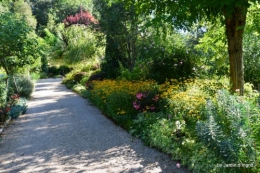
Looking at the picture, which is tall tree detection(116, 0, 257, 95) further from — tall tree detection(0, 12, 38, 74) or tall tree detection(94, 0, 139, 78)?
tall tree detection(94, 0, 139, 78)

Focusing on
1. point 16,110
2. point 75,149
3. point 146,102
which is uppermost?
point 146,102

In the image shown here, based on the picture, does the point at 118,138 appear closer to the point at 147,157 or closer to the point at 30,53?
the point at 147,157

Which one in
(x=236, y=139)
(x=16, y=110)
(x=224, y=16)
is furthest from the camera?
(x=16, y=110)

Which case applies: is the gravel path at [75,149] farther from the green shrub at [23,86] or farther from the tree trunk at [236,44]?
the green shrub at [23,86]

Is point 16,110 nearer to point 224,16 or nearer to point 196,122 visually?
point 196,122

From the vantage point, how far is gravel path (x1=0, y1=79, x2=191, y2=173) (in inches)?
185

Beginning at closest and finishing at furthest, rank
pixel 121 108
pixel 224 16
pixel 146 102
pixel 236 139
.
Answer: pixel 236 139
pixel 224 16
pixel 146 102
pixel 121 108

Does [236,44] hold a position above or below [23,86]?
above

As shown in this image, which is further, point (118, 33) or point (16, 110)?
point (118, 33)

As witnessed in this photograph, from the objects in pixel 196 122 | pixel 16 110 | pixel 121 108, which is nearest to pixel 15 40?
pixel 16 110

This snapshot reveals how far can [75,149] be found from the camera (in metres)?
5.73

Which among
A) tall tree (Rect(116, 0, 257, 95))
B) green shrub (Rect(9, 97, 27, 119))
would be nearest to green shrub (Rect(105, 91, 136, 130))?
tall tree (Rect(116, 0, 257, 95))

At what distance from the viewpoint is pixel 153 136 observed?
559 cm

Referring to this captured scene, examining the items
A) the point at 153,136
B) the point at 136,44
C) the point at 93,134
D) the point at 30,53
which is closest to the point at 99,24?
the point at 136,44
